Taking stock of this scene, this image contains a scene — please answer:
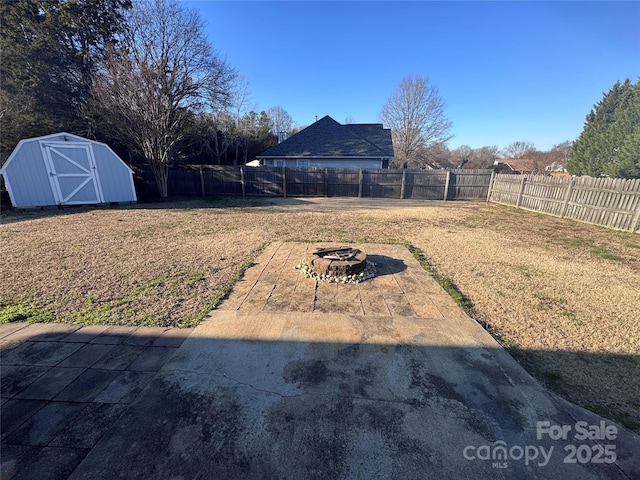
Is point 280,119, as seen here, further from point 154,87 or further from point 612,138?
point 612,138

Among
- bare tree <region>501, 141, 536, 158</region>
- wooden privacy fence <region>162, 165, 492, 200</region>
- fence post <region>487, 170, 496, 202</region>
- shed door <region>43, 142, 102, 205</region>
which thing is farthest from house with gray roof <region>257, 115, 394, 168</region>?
bare tree <region>501, 141, 536, 158</region>

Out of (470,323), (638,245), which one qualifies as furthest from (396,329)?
(638,245)

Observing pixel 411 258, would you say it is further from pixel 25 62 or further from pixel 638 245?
pixel 25 62

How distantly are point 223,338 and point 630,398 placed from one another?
11.0 feet

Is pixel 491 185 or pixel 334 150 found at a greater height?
pixel 334 150

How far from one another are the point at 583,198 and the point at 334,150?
43.5 ft

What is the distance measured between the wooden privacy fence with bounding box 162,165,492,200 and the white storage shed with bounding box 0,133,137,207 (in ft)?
11.9

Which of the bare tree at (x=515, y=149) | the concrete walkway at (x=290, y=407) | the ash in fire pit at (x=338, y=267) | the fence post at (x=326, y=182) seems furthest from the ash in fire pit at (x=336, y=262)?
the bare tree at (x=515, y=149)

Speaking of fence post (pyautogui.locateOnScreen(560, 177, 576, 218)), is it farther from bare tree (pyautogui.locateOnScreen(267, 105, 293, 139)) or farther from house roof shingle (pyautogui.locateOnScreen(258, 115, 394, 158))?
bare tree (pyautogui.locateOnScreen(267, 105, 293, 139))

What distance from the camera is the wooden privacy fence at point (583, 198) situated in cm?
752

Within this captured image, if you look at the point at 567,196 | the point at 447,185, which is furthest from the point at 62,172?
the point at 567,196

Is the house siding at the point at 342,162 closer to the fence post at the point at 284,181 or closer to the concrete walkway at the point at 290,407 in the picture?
the fence post at the point at 284,181

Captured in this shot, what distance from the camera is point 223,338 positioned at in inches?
102

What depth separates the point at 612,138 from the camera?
85.6ft
